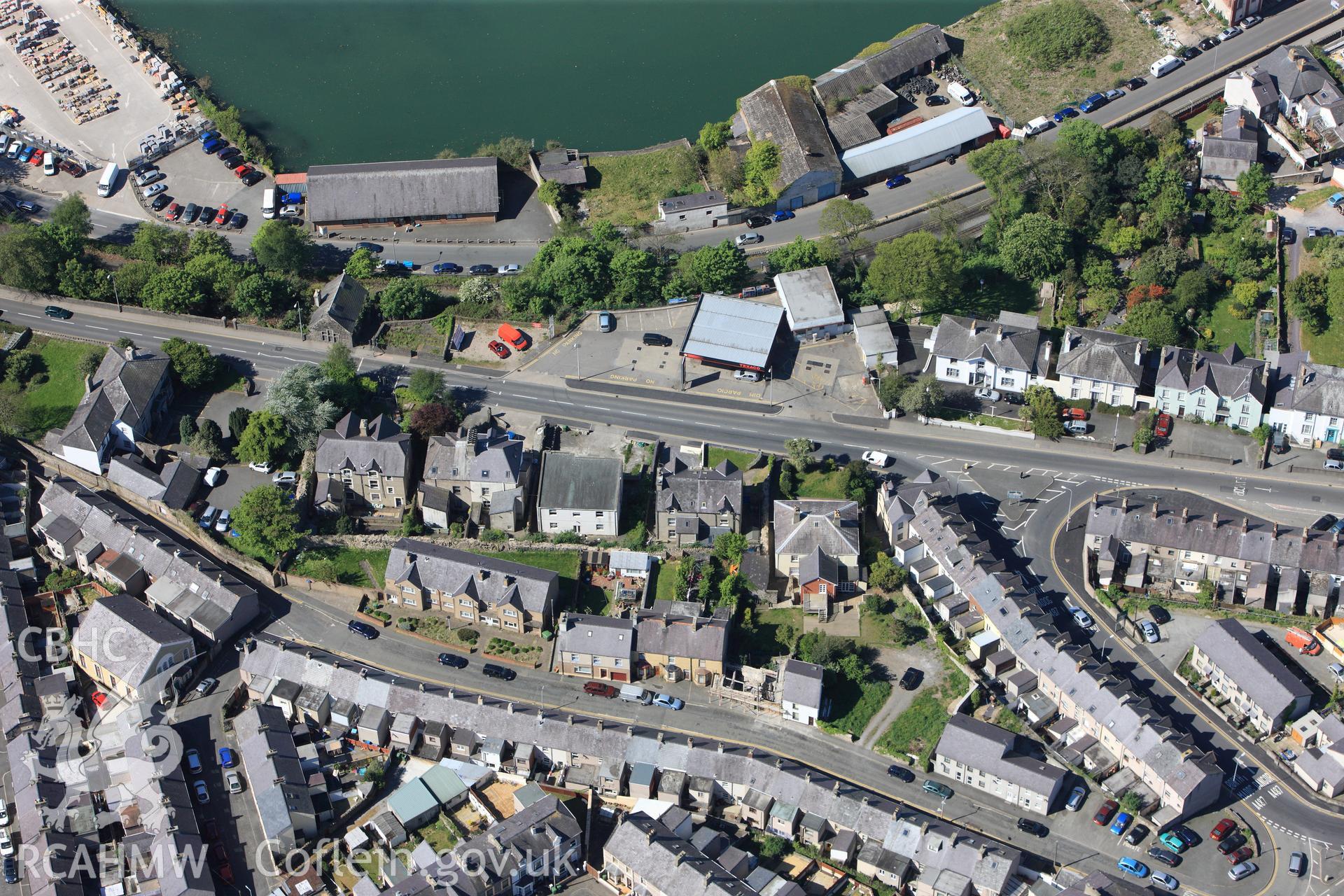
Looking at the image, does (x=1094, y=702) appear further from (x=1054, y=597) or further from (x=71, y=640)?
(x=71, y=640)

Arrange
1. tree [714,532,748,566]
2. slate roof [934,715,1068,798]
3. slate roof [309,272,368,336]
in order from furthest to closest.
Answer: slate roof [309,272,368,336]
tree [714,532,748,566]
slate roof [934,715,1068,798]

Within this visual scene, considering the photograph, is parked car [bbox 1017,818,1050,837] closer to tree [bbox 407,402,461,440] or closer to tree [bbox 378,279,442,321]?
tree [bbox 407,402,461,440]

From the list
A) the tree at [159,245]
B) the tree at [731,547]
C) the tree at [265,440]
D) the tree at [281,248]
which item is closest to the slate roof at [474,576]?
the tree at [731,547]

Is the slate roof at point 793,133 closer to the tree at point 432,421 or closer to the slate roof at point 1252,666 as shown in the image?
the tree at point 432,421

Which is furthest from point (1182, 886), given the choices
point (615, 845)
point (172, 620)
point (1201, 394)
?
point (172, 620)

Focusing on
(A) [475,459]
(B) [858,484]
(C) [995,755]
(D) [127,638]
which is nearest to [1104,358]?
(B) [858,484]

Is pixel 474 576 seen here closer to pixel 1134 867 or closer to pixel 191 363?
pixel 191 363

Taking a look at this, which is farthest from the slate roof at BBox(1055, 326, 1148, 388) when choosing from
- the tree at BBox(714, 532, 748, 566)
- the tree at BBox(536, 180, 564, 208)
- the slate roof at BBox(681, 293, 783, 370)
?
the tree at BBox(536, 180, 564, 208)
